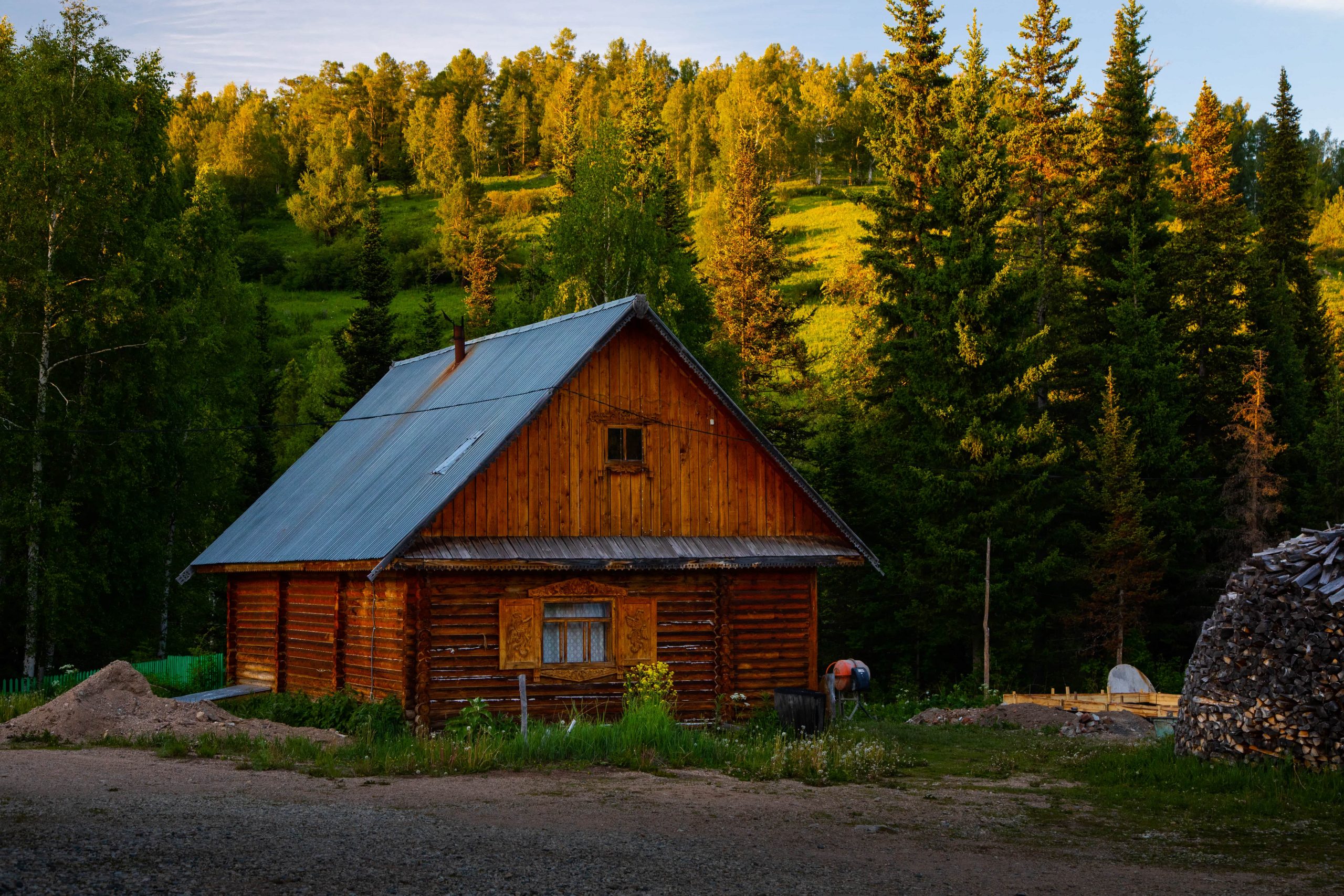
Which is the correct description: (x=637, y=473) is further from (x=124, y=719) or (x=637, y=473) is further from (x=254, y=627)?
(x=254, y=627)

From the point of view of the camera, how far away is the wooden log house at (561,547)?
2106cm

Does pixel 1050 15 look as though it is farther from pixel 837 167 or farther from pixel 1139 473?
pixel 837 167

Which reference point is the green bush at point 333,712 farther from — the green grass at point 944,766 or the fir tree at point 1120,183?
the fir tree at point 1120,183

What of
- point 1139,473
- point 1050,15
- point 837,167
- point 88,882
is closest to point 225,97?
point 837,167

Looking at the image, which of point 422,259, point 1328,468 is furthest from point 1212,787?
point 422,259

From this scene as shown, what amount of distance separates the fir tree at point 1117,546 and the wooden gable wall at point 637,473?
51.4ft

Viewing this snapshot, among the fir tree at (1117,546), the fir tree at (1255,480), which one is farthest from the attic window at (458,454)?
the fir tree at (1255,480)

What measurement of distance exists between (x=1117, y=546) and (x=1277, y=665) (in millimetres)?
21763

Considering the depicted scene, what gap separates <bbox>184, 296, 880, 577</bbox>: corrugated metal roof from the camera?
21500 millimetres

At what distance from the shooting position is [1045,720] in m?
26.1

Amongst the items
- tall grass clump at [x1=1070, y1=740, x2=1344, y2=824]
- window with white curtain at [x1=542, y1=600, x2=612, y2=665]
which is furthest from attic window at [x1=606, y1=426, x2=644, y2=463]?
tall grass clump at [x1=1070, y1=740, x2=1344, y2=824]

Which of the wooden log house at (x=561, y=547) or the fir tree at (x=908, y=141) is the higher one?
the fir tree at (x=908, y=141)

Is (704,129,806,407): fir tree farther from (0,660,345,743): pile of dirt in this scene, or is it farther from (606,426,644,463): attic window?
(0,660,345,743): pile of dirt

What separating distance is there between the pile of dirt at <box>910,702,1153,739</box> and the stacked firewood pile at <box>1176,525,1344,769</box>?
7183 mm
